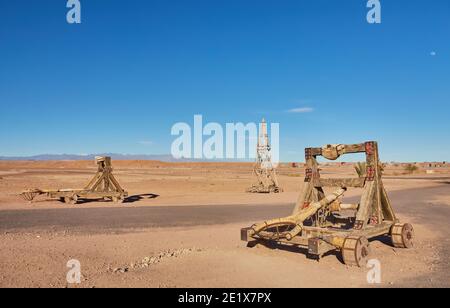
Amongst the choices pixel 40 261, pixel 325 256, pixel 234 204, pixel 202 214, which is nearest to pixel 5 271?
pixel 40 261

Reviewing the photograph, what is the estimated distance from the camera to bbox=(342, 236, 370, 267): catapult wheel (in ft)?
27.5

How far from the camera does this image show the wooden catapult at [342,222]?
28.4ft

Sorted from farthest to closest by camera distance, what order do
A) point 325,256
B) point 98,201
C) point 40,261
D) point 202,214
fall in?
point 98,201, point 202,214, point 325,256, point 40,261

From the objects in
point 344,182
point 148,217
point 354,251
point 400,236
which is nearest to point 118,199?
point 148,217

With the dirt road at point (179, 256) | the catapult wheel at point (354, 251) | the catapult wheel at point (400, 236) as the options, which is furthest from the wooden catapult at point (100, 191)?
the catapult wheel at point (354, 251)

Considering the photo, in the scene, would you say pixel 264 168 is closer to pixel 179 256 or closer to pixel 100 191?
pixel 100 191

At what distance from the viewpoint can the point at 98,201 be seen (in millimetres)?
23812

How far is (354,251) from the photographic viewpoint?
8.38 m

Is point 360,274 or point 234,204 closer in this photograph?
point 360,274

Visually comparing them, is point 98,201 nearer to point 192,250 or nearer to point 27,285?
point 192,250

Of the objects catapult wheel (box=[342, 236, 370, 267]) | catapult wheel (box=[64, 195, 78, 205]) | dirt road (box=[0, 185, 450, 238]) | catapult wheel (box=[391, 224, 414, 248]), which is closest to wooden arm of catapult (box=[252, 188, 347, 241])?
catapult wheel (box=[342, 236, 370, 267])

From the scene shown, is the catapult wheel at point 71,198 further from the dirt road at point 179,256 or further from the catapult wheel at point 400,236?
the catapult wheel at point 400,236
